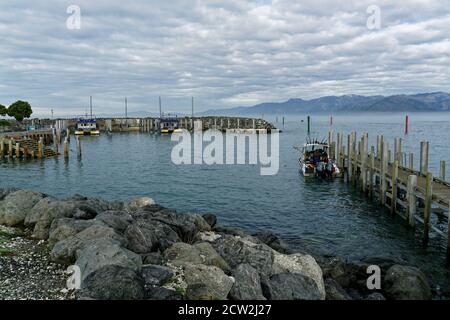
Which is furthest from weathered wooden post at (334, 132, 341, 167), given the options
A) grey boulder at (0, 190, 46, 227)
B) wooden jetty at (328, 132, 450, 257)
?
grey boulder at (0, 190, 46, 227)

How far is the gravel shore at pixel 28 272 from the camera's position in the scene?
841 centimetres

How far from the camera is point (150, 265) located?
980cm

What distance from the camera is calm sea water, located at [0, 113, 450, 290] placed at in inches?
687

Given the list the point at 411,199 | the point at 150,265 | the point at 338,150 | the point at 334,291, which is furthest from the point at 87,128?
the point at 334,291

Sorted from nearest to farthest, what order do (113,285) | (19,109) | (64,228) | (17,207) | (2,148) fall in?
(113,285)
(64,228)
(17,207)
(2,148)
(19,109)

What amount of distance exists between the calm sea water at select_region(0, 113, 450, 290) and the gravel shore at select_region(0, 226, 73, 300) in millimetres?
10472

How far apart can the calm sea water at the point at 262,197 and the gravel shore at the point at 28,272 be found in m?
10.5

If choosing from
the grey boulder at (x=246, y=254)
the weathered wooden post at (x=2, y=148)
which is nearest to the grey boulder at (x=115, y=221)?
the grey boulder at (x=246, y=254)

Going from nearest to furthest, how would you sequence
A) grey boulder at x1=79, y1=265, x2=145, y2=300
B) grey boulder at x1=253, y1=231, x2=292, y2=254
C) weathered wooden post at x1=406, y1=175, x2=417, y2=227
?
grey boulder at x1=79, y1=265, x2=145, y2=300 < grey boulder at x1=253, y1=231, x2=292, y2=254 < weathered wooden post at x1=406, y1=175, x2=417, y2=227

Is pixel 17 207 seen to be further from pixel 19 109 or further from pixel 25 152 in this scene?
pixel 19 109

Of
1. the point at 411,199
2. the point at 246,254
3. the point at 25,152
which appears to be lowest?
the point at 246,254

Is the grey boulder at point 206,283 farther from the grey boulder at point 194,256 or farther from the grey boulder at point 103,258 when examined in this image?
the grey boulder at point 103,258

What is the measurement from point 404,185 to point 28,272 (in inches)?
740

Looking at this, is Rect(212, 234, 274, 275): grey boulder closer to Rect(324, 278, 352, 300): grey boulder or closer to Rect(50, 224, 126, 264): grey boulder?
Rect(324, 278, 352, 300): grey boulder
